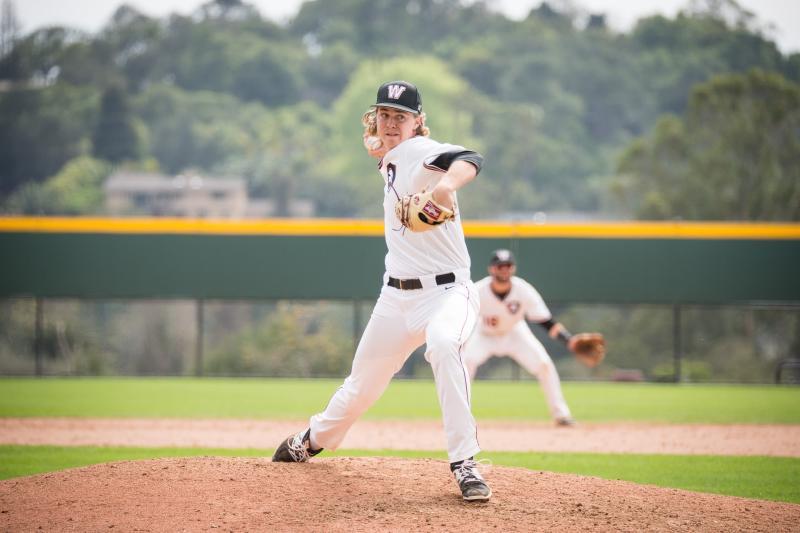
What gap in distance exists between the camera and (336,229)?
21.2m

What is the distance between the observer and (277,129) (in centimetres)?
8331

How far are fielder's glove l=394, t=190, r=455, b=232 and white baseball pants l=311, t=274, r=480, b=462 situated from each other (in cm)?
51

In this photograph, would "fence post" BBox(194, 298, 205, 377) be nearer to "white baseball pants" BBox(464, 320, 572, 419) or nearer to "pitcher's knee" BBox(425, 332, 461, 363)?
"white baseball pants" BBox(464, 320, 572, 419)

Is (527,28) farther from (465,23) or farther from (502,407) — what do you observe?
(502,407)

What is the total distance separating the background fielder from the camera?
1298 centimetres

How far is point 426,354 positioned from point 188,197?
77.6 meters

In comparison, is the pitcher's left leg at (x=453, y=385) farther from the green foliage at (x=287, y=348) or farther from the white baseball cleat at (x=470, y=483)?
the green foliage at (x=287, y=348)

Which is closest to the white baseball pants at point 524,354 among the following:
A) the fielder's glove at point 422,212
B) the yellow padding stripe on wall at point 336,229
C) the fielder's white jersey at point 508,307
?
the fielder's white jersey at point 508,307

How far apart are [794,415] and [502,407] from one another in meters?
3.73

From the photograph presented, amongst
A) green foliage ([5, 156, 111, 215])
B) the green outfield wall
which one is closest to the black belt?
the green outfield wall

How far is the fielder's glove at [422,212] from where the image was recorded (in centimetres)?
602

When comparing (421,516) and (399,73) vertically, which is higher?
(399,73)

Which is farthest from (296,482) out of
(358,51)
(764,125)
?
(358,51)

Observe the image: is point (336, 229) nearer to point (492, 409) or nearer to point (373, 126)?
point (492, 409)
